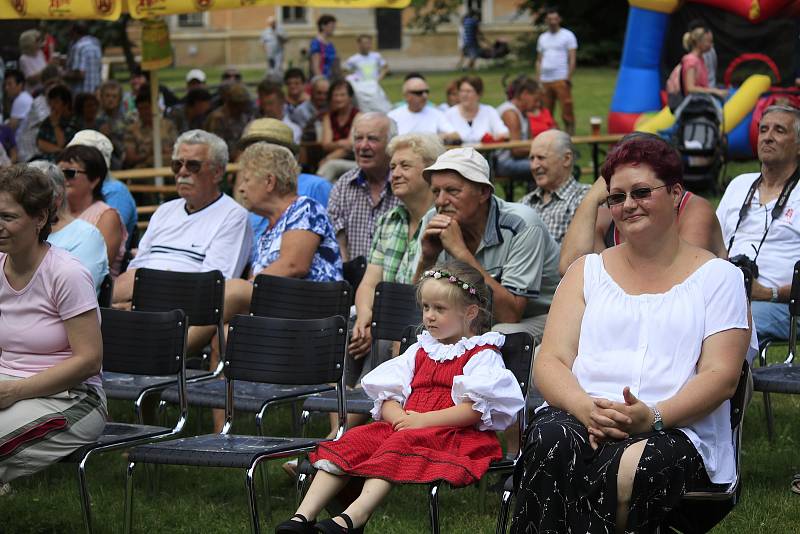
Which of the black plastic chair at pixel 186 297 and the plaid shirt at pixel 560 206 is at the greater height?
the plaid shirt at pixel 560 206

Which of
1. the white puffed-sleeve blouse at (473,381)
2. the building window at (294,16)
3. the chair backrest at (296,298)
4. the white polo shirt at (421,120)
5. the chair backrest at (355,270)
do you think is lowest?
the building window at (294,16)

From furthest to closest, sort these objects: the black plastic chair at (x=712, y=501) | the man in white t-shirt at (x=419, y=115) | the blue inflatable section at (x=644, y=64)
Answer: the blue inflatable section at (x=644, y=64)
the man in white t-shirt at (x=419, y=115)
the black plastic chair at (x=712, y=501)

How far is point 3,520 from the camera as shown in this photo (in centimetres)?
533

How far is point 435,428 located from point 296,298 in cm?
168

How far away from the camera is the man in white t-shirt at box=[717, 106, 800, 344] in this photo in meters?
6.03

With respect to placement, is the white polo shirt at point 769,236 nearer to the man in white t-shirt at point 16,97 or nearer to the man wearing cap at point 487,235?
the man wearing cap at point 487,235

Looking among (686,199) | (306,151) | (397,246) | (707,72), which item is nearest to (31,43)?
(306,151)

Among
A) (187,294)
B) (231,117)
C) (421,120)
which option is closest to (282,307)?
(187,294)

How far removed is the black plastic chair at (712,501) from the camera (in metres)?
3.90

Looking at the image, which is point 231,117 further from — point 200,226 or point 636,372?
point 636,372

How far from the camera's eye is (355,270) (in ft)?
22.3

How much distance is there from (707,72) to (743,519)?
10.9 meters

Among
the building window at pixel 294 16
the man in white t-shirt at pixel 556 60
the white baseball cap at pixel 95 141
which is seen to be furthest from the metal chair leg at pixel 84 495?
the building window at pixel 294 16

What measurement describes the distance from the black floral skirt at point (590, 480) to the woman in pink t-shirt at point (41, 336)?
1.82 m
